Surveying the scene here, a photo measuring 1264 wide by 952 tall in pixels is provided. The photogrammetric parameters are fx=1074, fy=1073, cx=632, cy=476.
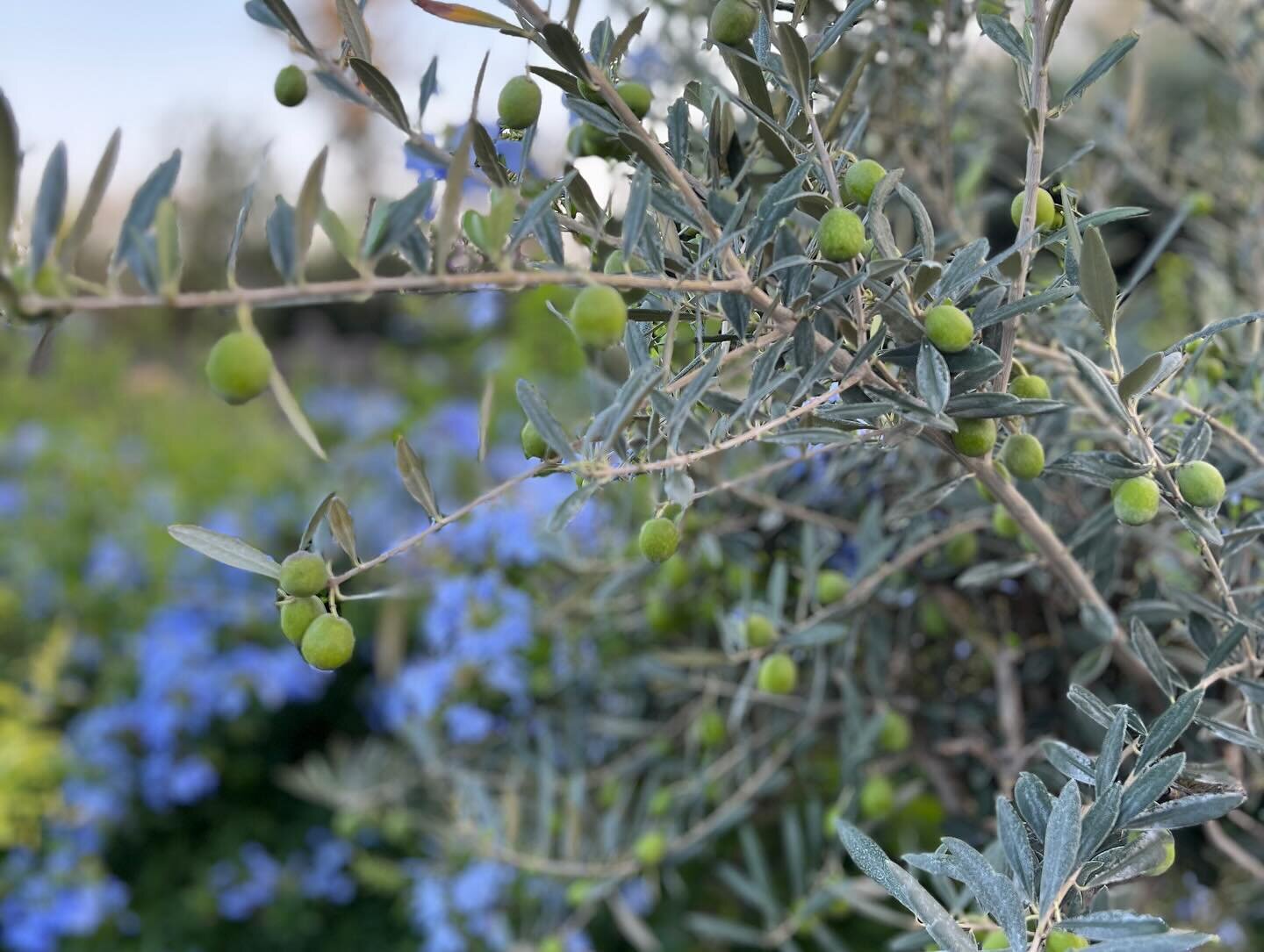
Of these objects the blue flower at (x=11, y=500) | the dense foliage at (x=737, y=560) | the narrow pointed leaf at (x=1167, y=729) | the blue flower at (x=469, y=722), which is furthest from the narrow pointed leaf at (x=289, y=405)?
the blue flower at (x=11, y=500)

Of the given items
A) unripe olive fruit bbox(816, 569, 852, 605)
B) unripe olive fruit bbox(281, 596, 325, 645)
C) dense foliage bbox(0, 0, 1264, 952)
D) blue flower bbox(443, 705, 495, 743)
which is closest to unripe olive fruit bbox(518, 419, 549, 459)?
dense foliage bbox(0, 0, 1264, 952)

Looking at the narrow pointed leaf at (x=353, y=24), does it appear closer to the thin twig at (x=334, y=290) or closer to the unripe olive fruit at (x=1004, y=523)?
the thin twig at (x=334, y=290)

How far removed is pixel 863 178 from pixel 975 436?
0.36ft

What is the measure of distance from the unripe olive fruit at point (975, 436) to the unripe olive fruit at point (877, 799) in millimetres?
442

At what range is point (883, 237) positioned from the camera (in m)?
0.42

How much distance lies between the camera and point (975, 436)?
41 cm

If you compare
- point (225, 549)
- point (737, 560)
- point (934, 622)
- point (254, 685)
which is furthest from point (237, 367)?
point (254, 685)

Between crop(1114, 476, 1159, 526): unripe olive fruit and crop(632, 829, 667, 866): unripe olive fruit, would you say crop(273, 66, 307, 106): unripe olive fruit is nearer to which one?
crop(1114, 476, 1159, 526): unripe olive fruit

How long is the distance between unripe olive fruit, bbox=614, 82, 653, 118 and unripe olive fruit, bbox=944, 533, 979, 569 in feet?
1.23

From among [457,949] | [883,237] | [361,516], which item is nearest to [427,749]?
[457,949]

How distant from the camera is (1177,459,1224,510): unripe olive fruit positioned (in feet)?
1.38

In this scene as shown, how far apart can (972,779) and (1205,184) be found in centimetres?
66

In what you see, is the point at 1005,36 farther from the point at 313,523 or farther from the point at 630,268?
the point at 313,523

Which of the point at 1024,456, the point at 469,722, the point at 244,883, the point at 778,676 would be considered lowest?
the point at 244,883
